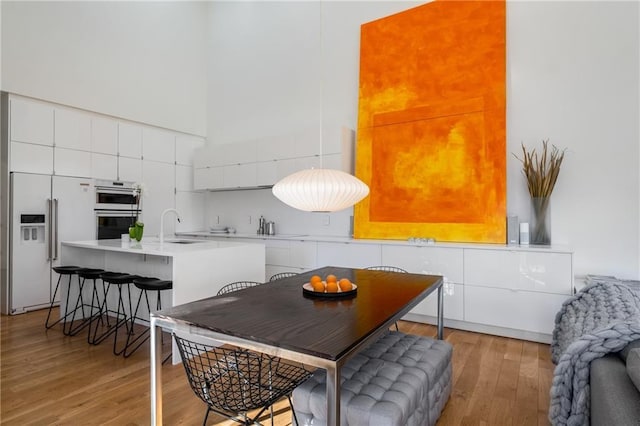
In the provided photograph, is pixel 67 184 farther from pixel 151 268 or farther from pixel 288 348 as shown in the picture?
pixel 288 348

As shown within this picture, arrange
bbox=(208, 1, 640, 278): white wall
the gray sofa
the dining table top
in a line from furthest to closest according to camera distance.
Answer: bbox=(208, 1, 640, 278): white wall, the dining table top, the gray sofa

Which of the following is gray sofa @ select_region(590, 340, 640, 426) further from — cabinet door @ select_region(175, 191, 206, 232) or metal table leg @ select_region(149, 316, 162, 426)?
cabinet door @ select_region(175, 191, 206, 232)

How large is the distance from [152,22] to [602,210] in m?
6.67

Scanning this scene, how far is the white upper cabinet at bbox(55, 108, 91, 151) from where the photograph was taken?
4.64 meters

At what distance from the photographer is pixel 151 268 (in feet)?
11.4

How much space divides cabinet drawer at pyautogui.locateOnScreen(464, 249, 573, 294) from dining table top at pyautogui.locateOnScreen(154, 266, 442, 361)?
1.34 m

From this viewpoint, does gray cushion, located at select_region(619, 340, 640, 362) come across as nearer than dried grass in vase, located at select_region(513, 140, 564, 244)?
Yes

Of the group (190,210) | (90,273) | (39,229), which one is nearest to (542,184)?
(90,273)

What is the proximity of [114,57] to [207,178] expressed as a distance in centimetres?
220

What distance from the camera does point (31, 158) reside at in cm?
438

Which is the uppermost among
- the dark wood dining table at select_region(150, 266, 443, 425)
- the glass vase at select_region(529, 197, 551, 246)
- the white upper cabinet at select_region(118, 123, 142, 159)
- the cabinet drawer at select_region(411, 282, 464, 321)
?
the white upper cabinet at select_region(118, 123, 142, 159)

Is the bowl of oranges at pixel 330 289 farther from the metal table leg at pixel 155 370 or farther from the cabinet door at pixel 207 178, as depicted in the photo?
the cabinet door at pixel 207 178

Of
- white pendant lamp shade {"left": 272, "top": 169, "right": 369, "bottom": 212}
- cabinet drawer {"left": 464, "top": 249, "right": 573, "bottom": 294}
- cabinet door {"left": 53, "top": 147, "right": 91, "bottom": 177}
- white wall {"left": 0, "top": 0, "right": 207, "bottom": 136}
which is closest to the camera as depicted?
white pendant lamp shade {"left": 272, "top": 169, "right": 369, "bottom": 212}

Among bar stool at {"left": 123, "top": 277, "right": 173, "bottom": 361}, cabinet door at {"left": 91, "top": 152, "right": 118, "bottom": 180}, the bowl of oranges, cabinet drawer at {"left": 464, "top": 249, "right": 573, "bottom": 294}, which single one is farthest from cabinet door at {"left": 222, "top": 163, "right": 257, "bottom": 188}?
the bowl of oranges
